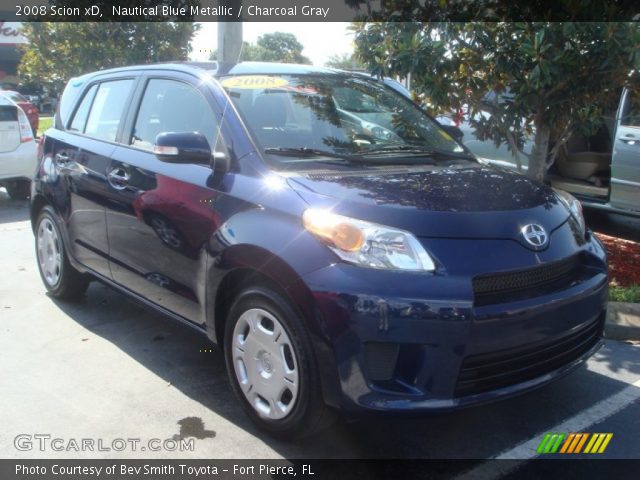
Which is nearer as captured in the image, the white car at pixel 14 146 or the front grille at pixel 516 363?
the front grille at pixel 516 363

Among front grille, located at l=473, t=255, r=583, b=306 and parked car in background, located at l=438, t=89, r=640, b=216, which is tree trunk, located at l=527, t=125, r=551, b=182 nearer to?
parked car in background, located at l=438, t=89, r=640, b=216

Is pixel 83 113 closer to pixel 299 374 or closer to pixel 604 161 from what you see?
pixel 299 374

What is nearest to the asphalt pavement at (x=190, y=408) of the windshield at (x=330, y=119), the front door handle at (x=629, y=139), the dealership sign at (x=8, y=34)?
the windshield at (x=330, y=119)

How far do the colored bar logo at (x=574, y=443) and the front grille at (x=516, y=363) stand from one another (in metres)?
0.38

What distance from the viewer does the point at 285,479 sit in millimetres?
2859

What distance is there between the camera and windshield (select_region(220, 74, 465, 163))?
11.6 ft

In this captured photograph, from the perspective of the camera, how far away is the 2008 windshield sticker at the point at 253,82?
3.70m

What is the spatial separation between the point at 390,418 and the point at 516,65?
3.46m

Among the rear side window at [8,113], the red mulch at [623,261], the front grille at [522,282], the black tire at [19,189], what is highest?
the front grille at [522,282]

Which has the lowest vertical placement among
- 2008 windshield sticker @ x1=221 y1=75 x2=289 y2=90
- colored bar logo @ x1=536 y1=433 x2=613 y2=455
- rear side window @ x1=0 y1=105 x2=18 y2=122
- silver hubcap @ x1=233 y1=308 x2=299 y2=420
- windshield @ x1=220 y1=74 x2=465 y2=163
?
colored bar logo @ x1=536 y1=433 x2=613 y2=455

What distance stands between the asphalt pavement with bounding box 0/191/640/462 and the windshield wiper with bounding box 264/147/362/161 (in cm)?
137

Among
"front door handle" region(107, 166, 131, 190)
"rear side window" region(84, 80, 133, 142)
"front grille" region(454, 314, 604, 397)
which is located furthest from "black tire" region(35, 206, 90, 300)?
"front grille" region(454, 314, 604, 397)

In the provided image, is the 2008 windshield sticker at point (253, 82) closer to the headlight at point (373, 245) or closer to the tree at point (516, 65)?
the headlight at point (373, 245)

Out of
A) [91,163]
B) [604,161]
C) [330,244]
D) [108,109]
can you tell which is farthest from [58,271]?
[604,161]
